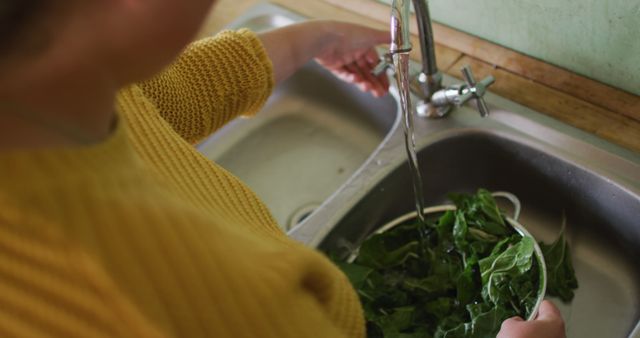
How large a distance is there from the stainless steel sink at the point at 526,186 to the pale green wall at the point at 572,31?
0.30ft

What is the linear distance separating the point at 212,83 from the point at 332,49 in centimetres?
24

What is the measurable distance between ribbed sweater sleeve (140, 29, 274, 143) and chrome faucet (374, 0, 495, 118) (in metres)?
0.17

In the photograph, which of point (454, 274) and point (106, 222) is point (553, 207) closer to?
point (454, 274)

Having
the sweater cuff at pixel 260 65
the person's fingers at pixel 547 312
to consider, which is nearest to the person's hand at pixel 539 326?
the person's fingers at pixel 547 312

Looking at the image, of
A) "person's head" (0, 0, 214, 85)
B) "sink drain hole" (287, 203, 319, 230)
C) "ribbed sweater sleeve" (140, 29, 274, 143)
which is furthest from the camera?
"sink drain hole" (287, 203, 319, 230)

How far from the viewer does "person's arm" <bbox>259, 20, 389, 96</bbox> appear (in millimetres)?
925

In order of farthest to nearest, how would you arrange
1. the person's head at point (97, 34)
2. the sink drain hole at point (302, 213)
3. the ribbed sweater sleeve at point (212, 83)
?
1. the sink drain hole at point (302, 213)
2. the ribbed sweater sleeve at point (212, 83)
3. the person's head at point (97, 34)

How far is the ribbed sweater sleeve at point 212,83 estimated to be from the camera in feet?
2.54

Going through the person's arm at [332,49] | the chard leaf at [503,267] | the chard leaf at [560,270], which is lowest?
the chard leaf at [560,270]

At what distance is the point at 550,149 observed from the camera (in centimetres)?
86

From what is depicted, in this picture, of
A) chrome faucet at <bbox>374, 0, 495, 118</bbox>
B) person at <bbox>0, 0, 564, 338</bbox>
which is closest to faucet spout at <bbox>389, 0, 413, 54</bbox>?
chrome faucet at <bbox>374, 0, 495, 118</bbox>

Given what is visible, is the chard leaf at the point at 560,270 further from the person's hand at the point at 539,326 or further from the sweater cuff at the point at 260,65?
the sweater cuff at the point at 260,65

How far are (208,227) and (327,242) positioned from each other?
20.0 inches

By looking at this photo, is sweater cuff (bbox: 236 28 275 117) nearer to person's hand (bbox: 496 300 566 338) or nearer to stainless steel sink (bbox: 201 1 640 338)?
stainless steel sink (bbox: 201 1 640 338)
